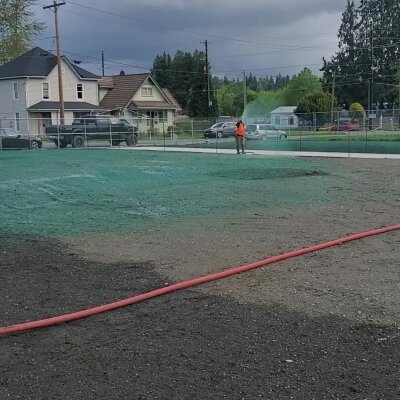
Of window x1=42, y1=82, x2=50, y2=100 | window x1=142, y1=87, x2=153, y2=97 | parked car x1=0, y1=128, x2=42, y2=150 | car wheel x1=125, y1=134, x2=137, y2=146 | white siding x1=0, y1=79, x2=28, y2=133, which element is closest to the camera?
parked car x1=0, y1=128, x2=42, y2=150

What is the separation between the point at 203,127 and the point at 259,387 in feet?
173

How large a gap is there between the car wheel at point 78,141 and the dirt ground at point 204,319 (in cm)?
3003

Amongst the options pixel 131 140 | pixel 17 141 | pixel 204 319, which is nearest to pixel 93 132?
pixel 131 140

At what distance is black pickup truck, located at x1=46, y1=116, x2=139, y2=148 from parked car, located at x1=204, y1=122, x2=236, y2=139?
9351mm

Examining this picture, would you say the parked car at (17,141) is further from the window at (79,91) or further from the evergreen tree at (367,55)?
the evergreen tree at (367,55)

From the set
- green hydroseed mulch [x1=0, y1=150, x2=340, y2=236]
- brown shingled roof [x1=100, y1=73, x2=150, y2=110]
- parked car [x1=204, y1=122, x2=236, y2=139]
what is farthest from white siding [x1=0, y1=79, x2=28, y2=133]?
green hydroseed mulch [x1=0, y1=150, x2=340, y2=236]

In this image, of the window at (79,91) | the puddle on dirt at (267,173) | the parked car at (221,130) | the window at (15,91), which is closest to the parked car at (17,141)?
the window at (15,91)

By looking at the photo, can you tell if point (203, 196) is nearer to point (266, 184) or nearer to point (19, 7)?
point (266, 184)

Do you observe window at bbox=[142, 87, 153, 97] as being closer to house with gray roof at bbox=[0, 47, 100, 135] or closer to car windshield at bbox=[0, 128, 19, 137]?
house with gray roof at bbox=[0, 47, 100, 135]

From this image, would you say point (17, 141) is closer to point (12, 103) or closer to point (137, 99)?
point (12, 103)

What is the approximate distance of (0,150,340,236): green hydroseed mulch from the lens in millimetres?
9391

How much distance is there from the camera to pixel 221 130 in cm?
4894

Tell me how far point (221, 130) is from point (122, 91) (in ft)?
53.4

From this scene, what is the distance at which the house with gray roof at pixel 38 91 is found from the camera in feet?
167
